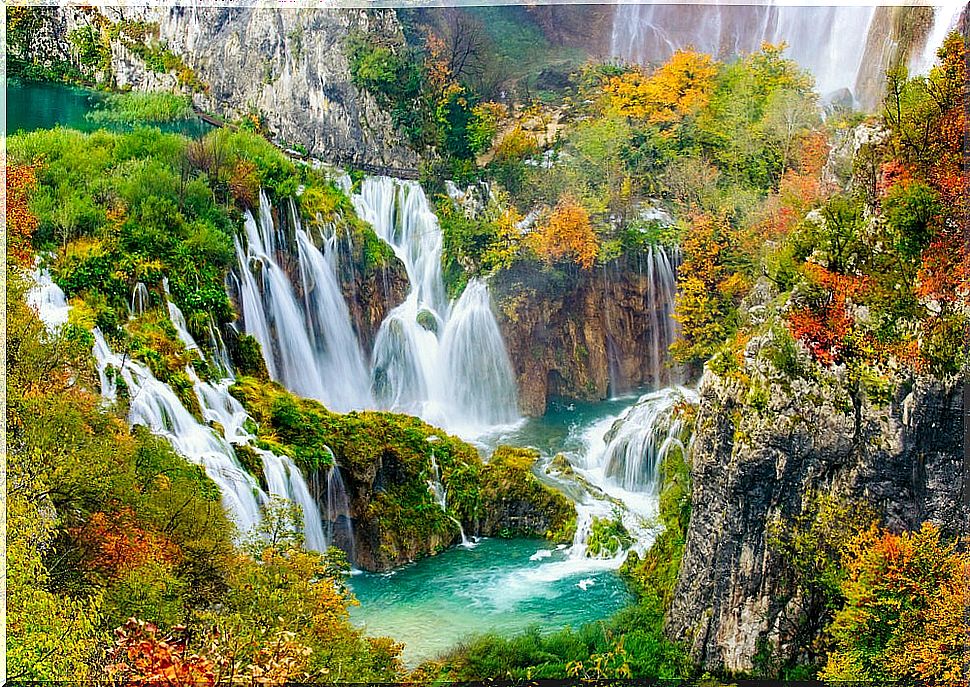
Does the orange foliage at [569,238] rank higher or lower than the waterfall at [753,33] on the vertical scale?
lower

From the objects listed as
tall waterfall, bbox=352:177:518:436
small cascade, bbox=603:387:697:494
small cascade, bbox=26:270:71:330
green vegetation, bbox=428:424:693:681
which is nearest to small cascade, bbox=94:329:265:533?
small cascade, bbox=26:270:71:330

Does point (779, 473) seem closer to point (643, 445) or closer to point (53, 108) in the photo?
point (643, 445)

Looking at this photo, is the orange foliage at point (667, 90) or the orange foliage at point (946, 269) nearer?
the orange foliage at point (946, 269)

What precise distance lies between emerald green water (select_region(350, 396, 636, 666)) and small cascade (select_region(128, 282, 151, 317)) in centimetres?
273

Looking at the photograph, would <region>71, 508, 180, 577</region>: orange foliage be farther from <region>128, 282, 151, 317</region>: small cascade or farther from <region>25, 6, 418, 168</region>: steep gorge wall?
<region>25, 6, 418, 168</region>: steep gorge wall

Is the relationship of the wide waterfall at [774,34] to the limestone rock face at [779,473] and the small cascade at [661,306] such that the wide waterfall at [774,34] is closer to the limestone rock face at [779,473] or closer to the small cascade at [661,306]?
the small cascade at [661,306]

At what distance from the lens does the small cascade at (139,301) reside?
309 inches

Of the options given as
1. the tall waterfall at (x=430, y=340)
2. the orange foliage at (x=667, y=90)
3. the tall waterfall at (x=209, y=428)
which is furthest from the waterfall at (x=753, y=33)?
the tall waterfall at (x=209, y=428)

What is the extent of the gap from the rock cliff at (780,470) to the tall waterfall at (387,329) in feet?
12.5

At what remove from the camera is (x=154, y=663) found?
5.04 meters

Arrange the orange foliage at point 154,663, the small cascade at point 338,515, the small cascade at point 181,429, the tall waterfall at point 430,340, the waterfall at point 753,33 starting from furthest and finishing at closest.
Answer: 1. the tall waterfall at point 430,340
2. the waterfall at point 753,33
3. the small cascade at point 338,515
4. the small cascade at point 181,429
5. the orange foliage at point 154,663

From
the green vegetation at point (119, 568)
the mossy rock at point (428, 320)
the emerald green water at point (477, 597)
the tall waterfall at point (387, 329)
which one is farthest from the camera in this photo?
the mossy rock at point (428, 320)

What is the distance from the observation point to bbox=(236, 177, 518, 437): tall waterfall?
930 cm

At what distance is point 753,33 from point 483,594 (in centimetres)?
642
